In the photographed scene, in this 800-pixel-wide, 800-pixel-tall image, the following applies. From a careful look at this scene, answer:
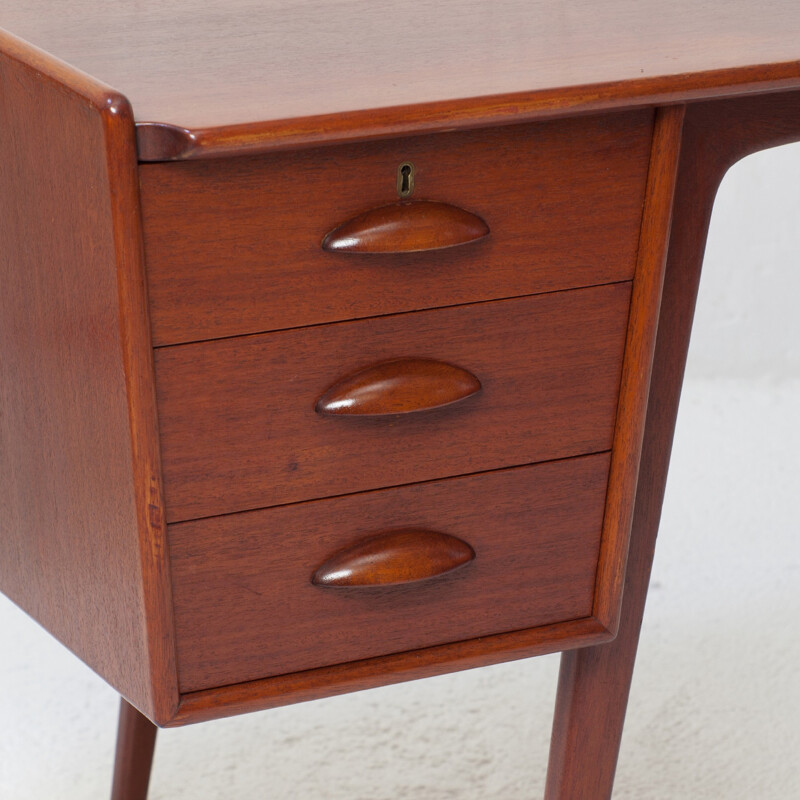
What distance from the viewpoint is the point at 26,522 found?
1.10 m

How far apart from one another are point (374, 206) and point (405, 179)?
0.08 ft

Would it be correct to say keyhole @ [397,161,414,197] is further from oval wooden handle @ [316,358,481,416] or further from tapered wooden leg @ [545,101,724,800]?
tapered wooden leg @ [545,101,724,800]

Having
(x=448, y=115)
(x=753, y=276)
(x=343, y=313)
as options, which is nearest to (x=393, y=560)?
(x=343, y=313)

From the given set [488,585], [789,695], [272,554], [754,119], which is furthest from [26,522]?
[789,695]

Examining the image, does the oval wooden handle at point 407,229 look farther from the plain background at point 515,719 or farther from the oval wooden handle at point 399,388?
the plain background at point 515,719

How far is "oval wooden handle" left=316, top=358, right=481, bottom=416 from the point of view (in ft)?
3.11

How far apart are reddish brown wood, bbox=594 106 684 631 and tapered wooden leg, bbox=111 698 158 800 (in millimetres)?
562

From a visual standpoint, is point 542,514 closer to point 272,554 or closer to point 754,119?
point 272,554

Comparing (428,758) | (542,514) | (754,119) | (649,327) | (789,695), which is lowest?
(428,758)

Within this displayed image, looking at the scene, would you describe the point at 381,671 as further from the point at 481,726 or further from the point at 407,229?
the point at 481,726

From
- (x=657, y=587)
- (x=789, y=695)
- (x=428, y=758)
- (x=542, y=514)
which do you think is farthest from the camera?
(x=657, y=587)

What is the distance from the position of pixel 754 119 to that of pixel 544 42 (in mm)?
171

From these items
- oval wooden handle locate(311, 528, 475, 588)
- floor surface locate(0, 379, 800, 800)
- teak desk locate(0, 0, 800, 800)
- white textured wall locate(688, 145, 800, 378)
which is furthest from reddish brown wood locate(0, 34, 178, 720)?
white textured wall locate(688, 145, 800, 378)

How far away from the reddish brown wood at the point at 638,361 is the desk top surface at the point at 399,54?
6cm
